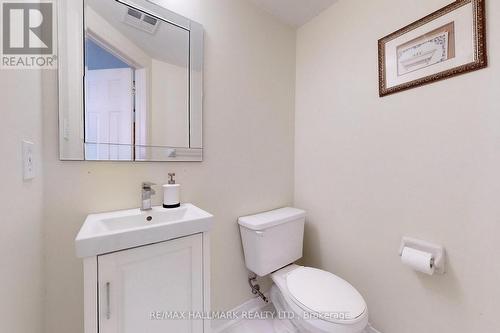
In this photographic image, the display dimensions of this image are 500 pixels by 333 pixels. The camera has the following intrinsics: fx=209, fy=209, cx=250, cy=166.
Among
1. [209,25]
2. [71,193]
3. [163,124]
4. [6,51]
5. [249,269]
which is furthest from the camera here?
[249,269]

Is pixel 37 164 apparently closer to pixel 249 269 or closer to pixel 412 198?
pixel 249 269

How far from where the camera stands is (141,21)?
1.09 metres

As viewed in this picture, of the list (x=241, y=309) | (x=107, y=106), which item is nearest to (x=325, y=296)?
(x=241, y=309)

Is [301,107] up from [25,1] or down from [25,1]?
down

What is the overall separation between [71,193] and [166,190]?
0.39 meters

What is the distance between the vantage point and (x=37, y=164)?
800 mm

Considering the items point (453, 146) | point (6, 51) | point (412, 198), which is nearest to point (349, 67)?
point (453, 146)

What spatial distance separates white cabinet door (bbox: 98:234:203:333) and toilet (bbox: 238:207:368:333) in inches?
19.2

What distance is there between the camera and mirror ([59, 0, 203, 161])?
3.04ft

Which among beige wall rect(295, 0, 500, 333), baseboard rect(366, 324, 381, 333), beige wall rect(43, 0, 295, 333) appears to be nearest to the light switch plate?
beige wall rect(43, 0, 295, 333)

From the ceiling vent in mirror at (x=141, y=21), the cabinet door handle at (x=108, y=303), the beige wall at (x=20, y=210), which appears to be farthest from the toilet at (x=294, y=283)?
the ceiling vent in mirror at (x=141, y=21)

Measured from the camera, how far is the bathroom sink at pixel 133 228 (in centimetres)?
67

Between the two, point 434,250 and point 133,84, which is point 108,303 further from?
point 434,250

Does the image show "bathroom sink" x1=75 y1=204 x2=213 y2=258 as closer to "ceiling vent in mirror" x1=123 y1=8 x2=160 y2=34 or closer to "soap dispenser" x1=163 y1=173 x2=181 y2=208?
"soap dispenser" x1=163 y1=173 x2=181 y2=208
